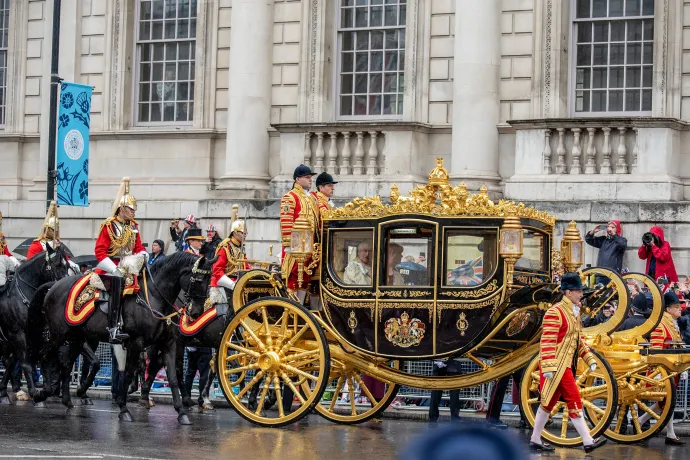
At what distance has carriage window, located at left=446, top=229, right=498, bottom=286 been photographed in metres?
12.5

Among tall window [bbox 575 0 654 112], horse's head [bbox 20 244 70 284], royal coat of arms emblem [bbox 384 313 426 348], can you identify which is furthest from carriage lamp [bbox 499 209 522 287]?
tall window [bbox 575 0 654 112]

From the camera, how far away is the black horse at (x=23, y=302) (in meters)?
15.7

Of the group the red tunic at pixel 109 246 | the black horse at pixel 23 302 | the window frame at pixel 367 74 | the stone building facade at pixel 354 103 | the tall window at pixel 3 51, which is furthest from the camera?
the tall window at pixel 3 51

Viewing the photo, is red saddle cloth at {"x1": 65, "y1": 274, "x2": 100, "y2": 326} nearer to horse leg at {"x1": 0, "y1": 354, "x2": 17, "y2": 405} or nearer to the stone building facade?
horse leg at {"x1": 0, "y1": 354, "x2": 17, "y2": 405}

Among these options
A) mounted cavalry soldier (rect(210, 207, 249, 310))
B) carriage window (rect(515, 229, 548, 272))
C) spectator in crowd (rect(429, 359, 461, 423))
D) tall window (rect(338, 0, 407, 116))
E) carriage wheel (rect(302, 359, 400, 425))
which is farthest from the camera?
tall window (rect(338, 0, 407, 116))

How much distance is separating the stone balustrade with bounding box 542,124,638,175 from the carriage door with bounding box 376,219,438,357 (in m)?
6.89

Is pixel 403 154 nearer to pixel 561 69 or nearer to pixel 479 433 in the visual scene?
pixel 561 69

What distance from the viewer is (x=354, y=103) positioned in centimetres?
2177

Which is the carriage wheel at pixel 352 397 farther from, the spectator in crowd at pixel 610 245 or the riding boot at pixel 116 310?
the spectator in crowd at pixel 610 245

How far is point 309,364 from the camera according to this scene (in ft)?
42.4

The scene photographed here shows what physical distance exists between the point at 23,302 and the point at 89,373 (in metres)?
1.11

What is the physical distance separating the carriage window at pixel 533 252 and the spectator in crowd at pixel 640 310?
0.93 meters

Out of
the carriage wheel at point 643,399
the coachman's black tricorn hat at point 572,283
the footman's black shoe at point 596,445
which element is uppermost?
the coachman's black tricorn hat at point 572,283

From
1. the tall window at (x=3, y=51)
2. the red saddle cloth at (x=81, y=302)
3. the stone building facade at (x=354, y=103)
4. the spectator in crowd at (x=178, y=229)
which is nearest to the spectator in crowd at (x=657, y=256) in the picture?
the stone building facade at (x=354, y=103)
